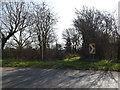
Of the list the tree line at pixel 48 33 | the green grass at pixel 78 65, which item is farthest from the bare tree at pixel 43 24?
the green grass at pixel 78 65

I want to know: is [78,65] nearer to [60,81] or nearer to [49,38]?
[60,81]

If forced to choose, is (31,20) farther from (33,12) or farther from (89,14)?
(89,14)

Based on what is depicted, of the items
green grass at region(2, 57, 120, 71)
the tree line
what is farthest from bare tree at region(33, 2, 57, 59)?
green grass at region(2, 57, 120, 71)

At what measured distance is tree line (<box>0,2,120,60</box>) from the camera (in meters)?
21.4

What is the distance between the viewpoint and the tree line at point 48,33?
21.4 meters

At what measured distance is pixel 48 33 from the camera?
31750 mm

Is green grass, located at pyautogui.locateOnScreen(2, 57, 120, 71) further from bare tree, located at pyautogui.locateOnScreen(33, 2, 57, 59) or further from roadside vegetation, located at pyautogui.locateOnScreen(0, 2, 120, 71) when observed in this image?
bare tree, located at pyautogui.locateOnScreen(33, 2, 57, 59)

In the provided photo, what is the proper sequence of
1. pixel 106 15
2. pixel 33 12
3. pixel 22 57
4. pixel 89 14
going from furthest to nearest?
pixel 33 12 < pixel 22 57 < pixel 89 14 < pixel 106 15

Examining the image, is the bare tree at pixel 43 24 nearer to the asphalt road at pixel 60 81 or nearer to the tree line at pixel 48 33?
the tree line at pixel 48 33

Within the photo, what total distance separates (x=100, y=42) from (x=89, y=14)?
18.6 feet

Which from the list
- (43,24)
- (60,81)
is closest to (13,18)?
(43,24)

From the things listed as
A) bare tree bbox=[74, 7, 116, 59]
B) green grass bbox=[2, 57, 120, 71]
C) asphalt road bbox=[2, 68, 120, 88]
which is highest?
bare tree bbox=[74, 7, 116, 59]

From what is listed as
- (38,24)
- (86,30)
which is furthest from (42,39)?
(86,30)

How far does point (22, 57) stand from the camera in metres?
25.9
